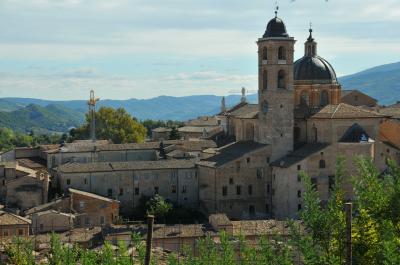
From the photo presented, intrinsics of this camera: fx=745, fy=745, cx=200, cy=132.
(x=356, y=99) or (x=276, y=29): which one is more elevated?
(x=276, y=29)

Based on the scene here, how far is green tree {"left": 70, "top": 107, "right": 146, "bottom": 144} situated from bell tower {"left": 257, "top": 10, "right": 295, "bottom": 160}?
34330 mm

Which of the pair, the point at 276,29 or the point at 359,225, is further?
the point at 276,29

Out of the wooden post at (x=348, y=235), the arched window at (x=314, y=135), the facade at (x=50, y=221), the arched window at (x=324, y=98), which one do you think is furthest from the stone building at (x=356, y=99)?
the wooden post at (x=348, y=235)

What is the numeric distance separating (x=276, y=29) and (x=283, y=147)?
8.45 metres

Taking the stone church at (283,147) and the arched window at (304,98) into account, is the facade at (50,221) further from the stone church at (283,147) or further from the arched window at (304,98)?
the arched window at (304,98)

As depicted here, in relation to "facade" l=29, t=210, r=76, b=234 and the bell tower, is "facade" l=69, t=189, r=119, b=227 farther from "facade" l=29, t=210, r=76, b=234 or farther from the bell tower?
the bell tower

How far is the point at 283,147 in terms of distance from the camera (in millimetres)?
52531

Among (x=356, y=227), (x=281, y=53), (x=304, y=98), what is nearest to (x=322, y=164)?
(x=304, y=98)

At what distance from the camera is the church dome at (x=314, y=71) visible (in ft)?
184

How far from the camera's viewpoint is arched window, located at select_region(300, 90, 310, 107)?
55.9 m

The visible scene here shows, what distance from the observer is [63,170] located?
52688mm

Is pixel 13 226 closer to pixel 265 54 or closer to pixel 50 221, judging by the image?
pixel 50 221

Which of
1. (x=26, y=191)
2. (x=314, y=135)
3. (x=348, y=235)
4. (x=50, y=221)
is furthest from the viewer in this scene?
(x=314, y=135)

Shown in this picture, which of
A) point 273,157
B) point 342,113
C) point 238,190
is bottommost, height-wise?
point 238,190
